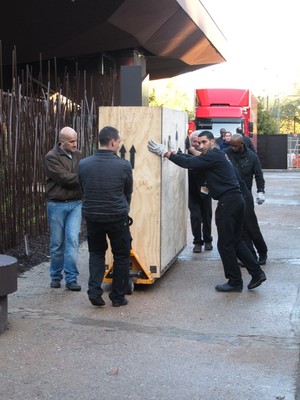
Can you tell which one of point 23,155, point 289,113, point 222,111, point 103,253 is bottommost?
point 103,253

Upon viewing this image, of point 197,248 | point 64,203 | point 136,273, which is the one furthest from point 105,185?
point 197,248

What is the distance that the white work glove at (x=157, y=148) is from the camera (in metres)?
7.40

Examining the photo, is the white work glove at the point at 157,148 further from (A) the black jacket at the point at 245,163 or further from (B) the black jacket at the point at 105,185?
(A) the black jacket at the point at 245,163

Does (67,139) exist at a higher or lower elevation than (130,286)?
higher

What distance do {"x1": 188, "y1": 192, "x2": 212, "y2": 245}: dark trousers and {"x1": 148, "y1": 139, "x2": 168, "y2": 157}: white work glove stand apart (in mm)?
2752

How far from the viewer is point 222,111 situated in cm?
2625

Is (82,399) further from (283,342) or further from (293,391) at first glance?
(283,342)

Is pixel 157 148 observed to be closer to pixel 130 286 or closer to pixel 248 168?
pixel 130 286

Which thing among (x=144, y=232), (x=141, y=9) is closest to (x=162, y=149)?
(x=144, y=232)

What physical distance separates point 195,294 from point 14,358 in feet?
8.95

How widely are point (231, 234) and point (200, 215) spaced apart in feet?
8.37

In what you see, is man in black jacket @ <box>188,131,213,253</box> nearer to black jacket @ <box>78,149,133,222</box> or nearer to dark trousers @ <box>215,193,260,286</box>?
dark trousers @ <box>215,193,260,286</box>

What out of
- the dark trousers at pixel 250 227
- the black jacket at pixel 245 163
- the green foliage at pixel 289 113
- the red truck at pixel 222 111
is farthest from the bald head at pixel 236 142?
the green foliage at pixel 289 113

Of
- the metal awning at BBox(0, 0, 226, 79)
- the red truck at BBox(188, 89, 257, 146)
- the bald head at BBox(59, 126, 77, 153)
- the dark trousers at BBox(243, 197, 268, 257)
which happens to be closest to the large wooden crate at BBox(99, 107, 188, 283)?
the bald head at BBox(59, 126, 77, 153)
